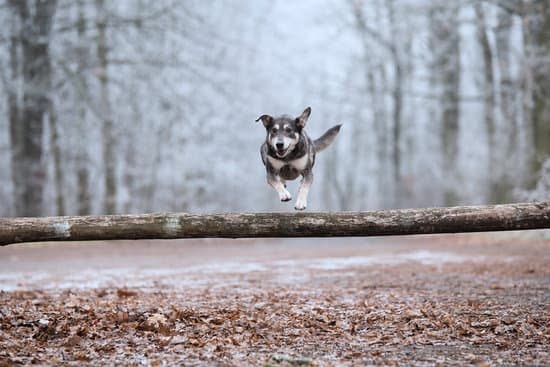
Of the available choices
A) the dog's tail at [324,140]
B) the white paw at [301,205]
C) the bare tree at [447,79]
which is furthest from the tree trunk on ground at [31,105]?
the white paw at [301,205]

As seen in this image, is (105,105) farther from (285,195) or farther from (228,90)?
(285,195)

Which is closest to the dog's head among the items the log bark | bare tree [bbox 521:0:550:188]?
the log bark

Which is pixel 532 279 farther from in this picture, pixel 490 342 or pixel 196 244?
pixel 196 244

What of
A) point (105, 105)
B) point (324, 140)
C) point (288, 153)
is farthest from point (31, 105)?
point (288, 153)

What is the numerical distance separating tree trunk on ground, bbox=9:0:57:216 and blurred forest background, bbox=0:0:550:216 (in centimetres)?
5

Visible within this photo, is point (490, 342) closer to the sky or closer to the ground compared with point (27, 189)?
closer to the ground

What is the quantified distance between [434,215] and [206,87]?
772 inches

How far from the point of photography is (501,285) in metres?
9.50

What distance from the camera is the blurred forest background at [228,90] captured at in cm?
2061

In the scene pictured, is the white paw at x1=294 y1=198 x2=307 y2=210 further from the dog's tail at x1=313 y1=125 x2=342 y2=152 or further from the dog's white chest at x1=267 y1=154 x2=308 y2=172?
the dog's tail at x1=313 y1=125 x2=342 y2=152

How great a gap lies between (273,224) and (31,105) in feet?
54.9

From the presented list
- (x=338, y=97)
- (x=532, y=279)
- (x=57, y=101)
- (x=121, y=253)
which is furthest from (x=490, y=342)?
(x=338, y=97)

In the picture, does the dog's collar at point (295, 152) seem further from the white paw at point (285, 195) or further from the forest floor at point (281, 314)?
the forest floor at point (281, 314)

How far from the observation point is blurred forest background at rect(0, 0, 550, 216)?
20609 mm
